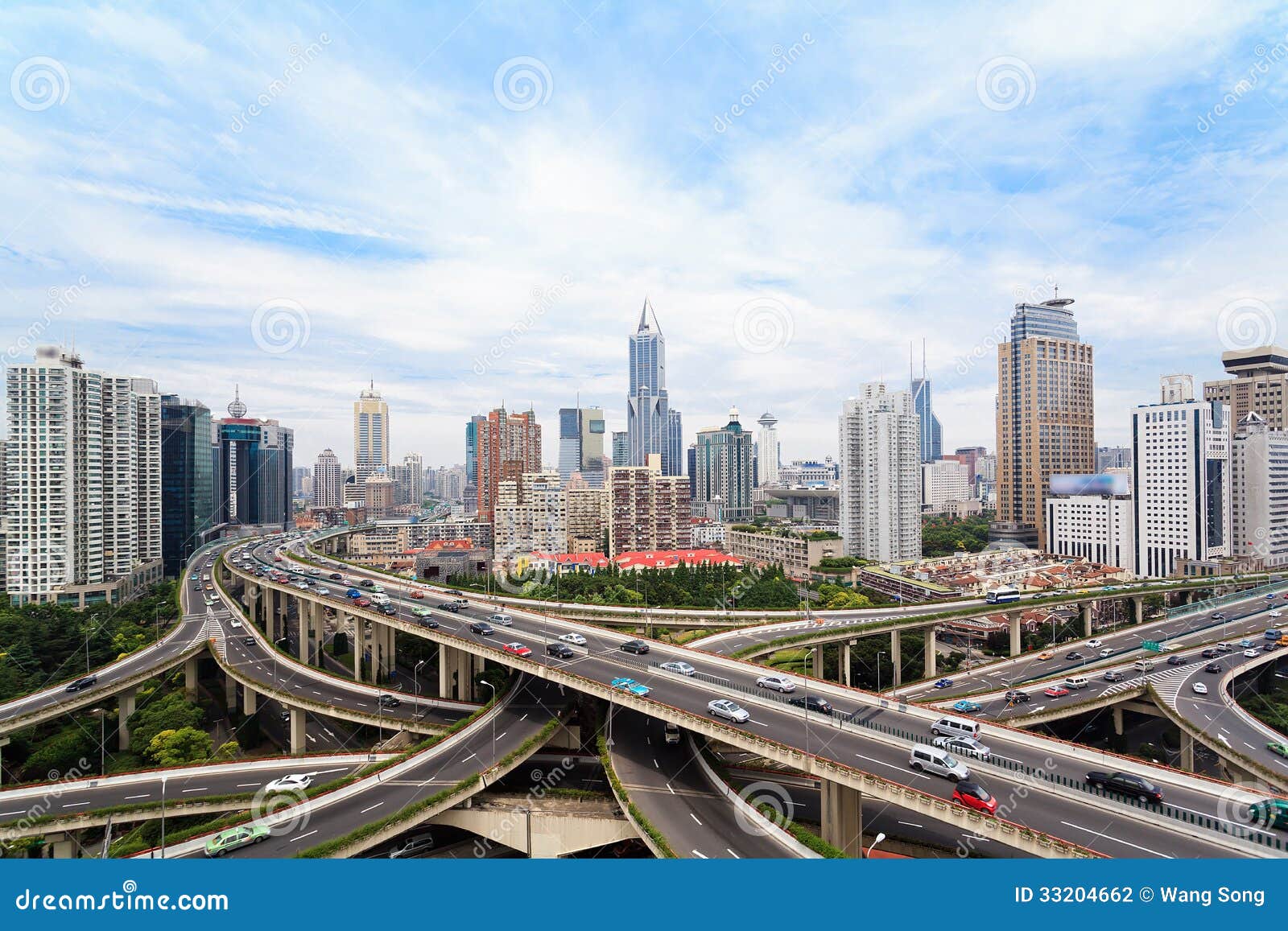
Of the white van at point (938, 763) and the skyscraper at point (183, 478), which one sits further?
the skyscraper at point (183, 478)

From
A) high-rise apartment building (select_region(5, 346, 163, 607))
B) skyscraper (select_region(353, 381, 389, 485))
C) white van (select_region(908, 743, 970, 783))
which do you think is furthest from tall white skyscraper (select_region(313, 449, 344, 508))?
white van (select_region(908, 743, 970, 783))

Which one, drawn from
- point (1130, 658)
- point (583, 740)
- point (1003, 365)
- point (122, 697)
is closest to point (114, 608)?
point (122, 697)

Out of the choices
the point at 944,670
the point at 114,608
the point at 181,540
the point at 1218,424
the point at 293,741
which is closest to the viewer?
the point at 293,741

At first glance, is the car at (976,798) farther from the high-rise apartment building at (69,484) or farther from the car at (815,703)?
the high-rise apartment building at (69,484)

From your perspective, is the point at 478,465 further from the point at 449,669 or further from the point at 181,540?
the point at 449,669

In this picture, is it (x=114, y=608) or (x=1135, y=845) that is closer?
(x=1135, y=845)

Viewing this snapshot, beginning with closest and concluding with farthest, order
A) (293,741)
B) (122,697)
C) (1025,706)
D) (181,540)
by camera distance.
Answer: (1025,706)
(293,741)
(122,697)
(181,540)

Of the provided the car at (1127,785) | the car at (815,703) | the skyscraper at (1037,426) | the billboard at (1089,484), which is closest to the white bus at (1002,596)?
the car at (815,703)
